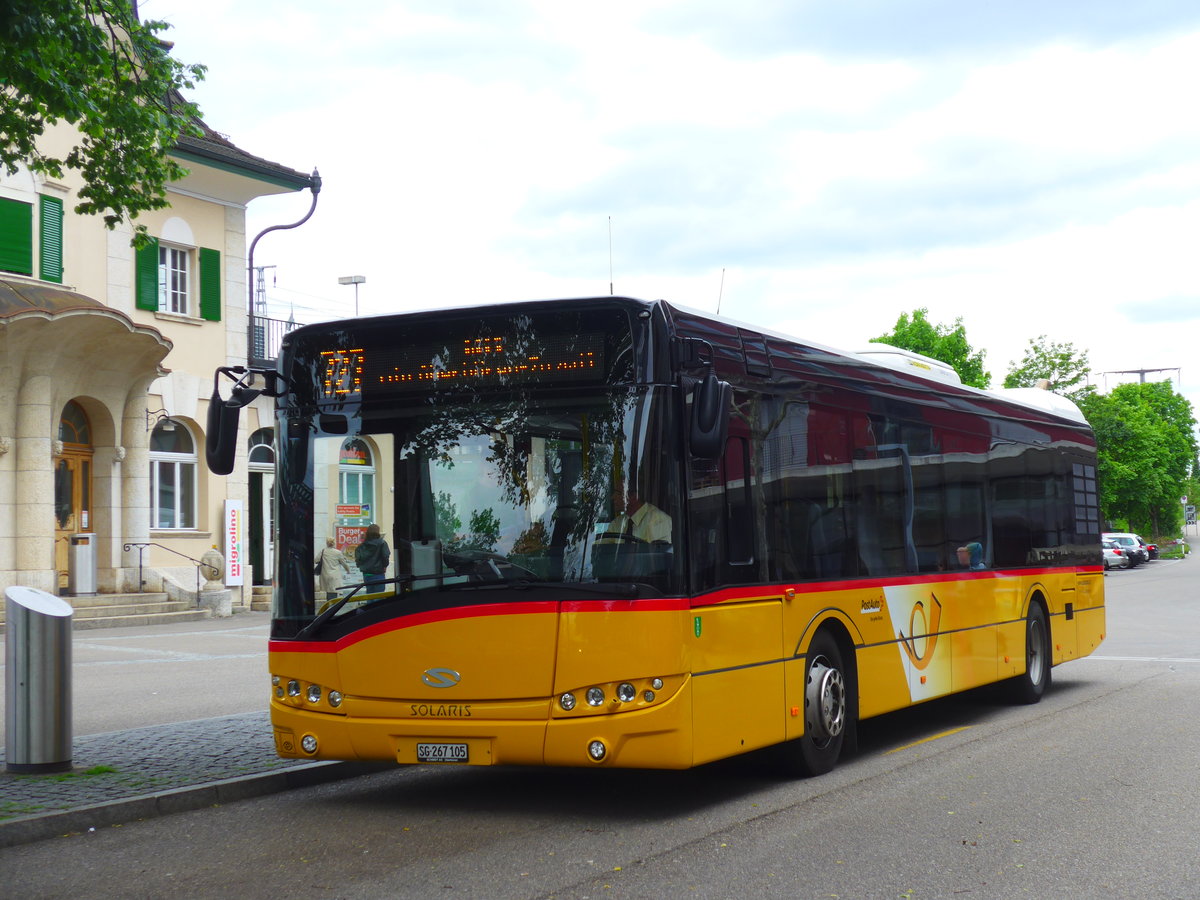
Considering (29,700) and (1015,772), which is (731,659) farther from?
(29,700)

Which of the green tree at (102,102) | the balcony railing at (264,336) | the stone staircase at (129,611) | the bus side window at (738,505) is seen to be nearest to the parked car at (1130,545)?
the balcony railing at (264,336)

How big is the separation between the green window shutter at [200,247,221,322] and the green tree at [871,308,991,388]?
42.1 metres

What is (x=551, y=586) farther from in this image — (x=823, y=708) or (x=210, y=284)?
(x=210, y=284)

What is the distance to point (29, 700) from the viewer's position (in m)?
9.10

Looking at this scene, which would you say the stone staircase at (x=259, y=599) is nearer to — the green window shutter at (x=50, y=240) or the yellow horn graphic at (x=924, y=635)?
the green window shutter at (x=50, y=240)

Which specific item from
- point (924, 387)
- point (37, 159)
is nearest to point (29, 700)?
point (37, 159)

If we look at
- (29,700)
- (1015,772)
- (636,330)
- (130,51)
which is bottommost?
(1015,772)

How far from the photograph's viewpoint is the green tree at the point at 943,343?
68.2 meters

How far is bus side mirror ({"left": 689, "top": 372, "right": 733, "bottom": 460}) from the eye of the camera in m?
7.49

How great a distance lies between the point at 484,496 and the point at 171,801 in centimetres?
252

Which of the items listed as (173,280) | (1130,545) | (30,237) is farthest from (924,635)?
(1130,545)

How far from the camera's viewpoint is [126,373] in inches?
1083

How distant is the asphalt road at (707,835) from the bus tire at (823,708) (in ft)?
0.48

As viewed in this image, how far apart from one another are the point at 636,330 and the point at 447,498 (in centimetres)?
138
